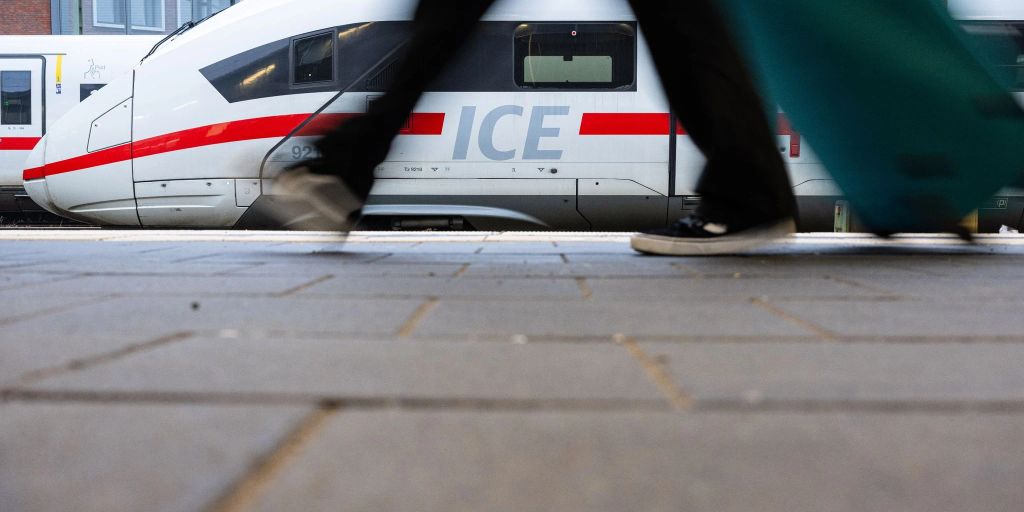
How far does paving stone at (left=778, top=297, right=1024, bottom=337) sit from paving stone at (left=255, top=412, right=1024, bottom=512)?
665mm

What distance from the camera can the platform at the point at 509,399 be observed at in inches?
28.6

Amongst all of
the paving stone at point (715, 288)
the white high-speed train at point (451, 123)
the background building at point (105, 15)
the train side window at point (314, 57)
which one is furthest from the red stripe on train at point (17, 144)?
the background building at point (105, 15)

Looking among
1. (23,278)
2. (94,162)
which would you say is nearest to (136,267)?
(23,278)

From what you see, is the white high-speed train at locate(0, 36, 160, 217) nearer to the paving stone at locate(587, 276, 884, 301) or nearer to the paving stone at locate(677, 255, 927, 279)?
the paving stone at locate(677, 255, 927, 279)

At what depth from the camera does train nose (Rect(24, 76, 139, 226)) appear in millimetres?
7344

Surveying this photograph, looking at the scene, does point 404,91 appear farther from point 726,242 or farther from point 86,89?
point 86,89

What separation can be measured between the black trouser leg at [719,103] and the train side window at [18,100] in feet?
28.8

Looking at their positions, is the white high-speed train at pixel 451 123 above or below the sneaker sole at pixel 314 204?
above

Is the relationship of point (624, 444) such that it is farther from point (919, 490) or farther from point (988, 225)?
point (988, 225)

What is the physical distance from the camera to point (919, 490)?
2.39 ft

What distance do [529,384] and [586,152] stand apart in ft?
19.8

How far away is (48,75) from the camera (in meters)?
9.29

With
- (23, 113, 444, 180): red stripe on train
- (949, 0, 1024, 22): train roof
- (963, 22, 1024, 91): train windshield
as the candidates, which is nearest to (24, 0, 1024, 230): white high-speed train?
(23, 113, 444, 180): red stripe on train

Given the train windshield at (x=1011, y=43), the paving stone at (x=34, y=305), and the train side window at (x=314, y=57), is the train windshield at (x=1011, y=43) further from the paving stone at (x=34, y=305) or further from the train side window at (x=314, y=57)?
the paving stone at (x=34, y=305)
